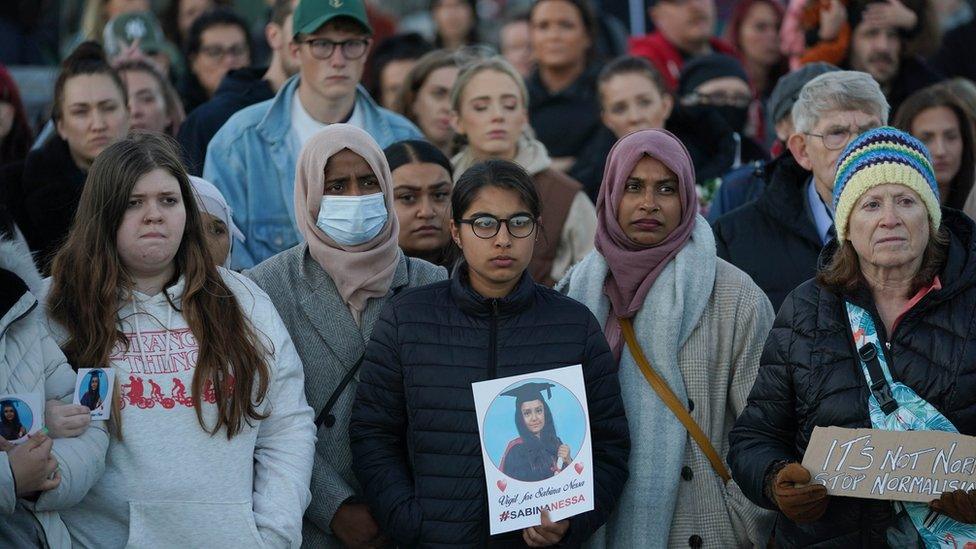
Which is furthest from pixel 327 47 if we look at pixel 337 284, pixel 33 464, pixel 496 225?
pixel 33 464

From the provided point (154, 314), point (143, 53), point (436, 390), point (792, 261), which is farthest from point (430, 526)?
point (143, 53)

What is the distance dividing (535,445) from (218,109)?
11.7ft

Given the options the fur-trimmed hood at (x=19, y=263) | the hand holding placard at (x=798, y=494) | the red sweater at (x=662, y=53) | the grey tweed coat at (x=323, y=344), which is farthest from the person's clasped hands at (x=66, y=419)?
the red sweater at (x=662, y=53)

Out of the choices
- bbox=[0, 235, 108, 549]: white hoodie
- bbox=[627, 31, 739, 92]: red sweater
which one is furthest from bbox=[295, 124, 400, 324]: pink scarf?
bbox=[627, 31, 739, 92]: red sweater

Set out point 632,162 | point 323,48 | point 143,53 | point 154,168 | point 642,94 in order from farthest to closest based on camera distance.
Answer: point 143,53
point 642,94
point 323,48
point 632,162
point 154,168

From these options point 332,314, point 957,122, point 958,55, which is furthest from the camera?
point 958,55

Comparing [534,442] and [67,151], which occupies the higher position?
[67,151]

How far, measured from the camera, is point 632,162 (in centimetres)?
558

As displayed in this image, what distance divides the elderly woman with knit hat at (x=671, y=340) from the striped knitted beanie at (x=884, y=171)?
593 mm

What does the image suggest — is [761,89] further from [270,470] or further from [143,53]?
[270,470]

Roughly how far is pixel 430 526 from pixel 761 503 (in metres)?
1.18

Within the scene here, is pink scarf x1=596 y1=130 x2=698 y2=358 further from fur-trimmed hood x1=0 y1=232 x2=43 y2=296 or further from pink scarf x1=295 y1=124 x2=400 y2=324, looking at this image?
fur-trimmed hood x1=0 y1=232 x2=43 y2=296

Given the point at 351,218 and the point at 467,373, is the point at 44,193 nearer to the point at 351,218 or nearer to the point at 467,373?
the point at 351,218

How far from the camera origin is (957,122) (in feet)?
23.5
